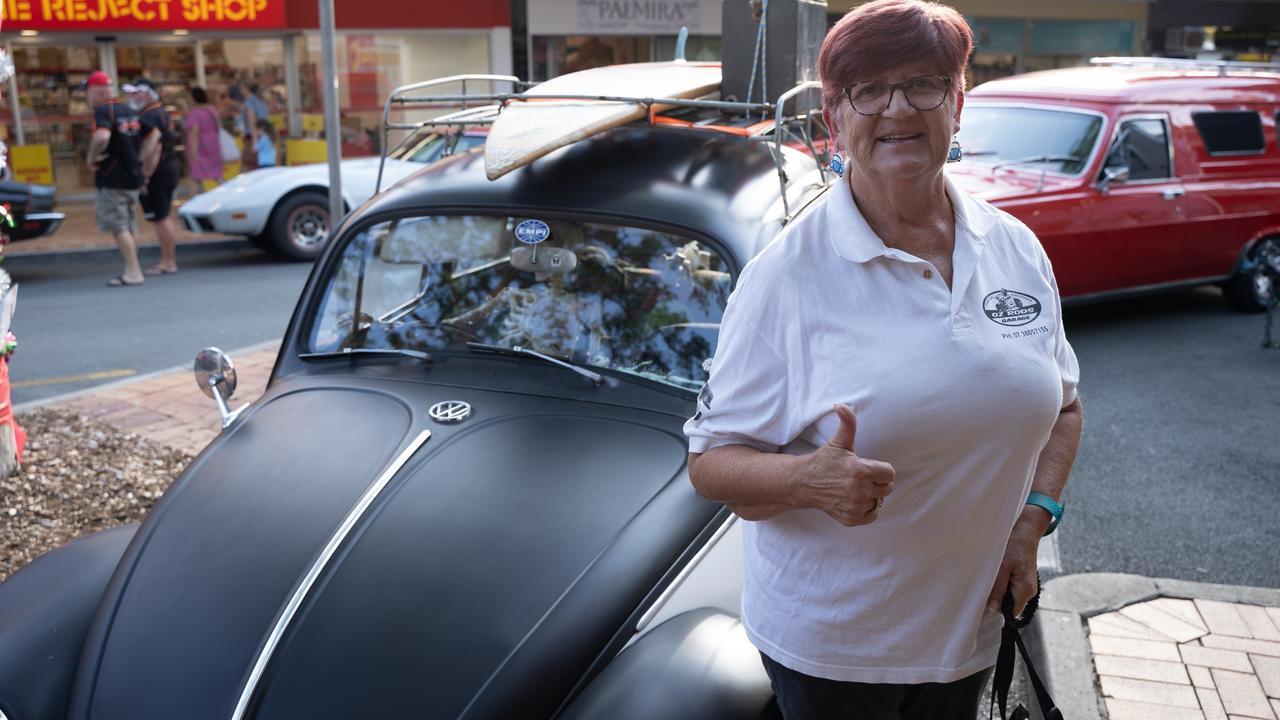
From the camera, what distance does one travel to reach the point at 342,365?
3.44 meters

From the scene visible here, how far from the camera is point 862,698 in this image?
199cm

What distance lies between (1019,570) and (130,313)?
8977 millimetres

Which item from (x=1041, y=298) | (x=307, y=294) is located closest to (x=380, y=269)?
(x=307, y=294)

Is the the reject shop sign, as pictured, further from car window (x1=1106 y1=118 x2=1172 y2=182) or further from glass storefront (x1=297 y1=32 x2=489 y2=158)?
car window (x1=1106 y1=118 x2=1172 y2=182)

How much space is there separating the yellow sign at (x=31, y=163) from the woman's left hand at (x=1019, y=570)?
654 inches

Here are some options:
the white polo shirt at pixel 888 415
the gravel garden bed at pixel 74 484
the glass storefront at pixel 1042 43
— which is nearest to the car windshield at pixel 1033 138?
the gravel garden bed at pixel 74 484

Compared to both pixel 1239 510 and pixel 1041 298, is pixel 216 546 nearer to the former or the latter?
pixel 1041 298

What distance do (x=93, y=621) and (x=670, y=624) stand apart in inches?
54.3

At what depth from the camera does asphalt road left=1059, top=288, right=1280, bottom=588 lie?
4.54 meters

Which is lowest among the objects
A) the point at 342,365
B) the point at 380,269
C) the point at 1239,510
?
the point at 1239,510

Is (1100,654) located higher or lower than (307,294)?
lower

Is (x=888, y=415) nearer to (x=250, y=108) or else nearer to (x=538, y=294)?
(x=538, y=294)

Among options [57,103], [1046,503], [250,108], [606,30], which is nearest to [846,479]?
[1046,503]

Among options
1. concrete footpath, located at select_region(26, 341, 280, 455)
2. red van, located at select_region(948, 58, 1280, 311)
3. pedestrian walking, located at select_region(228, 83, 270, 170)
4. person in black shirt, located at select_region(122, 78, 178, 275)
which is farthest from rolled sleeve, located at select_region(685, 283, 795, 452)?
pedestrian walking, located at select_region(228, 83, 270, 170)
